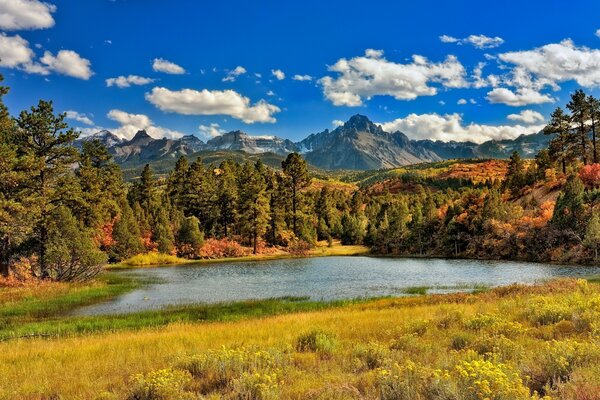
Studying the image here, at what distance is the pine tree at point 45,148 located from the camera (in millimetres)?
49469

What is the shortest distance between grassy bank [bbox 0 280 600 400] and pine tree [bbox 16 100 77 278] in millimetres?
35824

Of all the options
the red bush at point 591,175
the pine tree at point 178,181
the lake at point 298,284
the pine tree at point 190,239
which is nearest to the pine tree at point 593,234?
the lake at point 298,284

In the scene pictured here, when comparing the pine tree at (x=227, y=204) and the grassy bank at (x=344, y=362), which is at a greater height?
the pine tree at (x=227, y=204)

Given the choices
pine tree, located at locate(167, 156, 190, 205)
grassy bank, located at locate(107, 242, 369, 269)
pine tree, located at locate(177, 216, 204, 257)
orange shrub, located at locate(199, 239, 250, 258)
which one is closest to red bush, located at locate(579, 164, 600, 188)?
grassy bank, located at locate(107, 242, 369, 269)

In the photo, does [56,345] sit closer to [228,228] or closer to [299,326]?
[299,326]

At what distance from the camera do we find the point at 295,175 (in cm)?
11294

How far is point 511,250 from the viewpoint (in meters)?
74.8

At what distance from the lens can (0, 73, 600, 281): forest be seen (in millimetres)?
46062

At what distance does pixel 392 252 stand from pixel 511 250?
34.4 m

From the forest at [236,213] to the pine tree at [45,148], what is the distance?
12 centimetres

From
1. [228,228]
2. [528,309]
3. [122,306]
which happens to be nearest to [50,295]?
[122,306]

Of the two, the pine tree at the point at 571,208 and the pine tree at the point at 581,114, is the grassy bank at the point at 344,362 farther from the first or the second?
the pine tree at the point at 581,114

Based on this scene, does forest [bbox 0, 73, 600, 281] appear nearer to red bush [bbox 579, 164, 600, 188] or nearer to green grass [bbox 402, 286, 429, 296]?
red bush [bbox 579, 164, 600, 188]

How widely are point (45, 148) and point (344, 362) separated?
51443 mm
